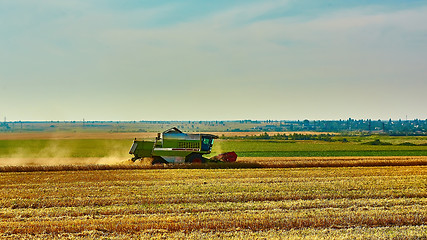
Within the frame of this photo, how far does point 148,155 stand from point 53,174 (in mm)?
5706

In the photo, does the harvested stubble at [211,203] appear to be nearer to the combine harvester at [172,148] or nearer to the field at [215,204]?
the field at [215,204]

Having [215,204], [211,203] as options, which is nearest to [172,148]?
[211,203]

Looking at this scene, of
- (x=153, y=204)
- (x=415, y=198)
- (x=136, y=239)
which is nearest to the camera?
(x=136, y=239)

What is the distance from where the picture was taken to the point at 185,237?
11.5 metres

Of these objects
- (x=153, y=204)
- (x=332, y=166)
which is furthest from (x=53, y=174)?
(x=332, y=166)

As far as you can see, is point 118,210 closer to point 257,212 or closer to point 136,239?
point 136,239

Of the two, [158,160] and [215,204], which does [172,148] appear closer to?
[158,160]

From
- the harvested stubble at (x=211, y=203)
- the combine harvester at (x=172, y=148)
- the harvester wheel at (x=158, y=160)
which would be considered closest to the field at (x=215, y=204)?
the harvested stubble at (x=211, y=203)

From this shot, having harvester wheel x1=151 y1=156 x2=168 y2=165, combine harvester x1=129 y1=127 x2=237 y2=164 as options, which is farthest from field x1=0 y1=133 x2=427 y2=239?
harvester wheel x1=151 y1=156 x2=168 y2=165

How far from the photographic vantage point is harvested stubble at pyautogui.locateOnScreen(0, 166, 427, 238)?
1234 cm

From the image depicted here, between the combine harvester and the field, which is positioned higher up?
the combine harvester

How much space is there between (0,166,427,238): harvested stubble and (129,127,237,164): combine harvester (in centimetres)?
413

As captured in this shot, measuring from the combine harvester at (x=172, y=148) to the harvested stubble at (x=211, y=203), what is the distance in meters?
4.13

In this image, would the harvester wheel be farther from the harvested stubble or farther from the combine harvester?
the harvested stubble
